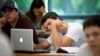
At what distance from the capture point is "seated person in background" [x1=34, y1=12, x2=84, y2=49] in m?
2.99

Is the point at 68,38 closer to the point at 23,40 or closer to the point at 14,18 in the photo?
the point at 23,40

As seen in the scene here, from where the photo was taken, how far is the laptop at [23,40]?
2.60 m

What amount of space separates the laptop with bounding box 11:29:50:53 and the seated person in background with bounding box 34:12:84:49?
344mm

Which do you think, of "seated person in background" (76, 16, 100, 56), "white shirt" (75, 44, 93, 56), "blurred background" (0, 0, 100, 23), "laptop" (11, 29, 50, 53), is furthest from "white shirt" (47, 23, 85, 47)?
"blurred background" (0, 0, 100, 23)

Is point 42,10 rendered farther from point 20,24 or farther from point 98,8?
point 98,8

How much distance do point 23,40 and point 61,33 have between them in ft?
2.30

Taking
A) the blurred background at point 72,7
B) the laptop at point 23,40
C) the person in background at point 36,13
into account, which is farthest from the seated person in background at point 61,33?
the blurred background at point 72,7

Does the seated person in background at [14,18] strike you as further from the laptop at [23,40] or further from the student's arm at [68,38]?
the laptop at [23,40]

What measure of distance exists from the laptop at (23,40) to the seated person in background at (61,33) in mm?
344

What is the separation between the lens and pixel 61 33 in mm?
3246

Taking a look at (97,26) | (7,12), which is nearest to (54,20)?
(7,12)

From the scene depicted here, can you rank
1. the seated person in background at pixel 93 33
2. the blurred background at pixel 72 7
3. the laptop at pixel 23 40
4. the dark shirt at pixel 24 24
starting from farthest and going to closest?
the blurred background at pixel 72 7
the dark shirt at pixel 24 24
the laptop at pixel 23 40
the seated person in background at pixel 93 33

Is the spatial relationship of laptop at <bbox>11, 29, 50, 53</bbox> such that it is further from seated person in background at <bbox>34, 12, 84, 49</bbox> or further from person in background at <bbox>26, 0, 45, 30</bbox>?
person in background at <bbox>26, 0, 45, 30</bbox>

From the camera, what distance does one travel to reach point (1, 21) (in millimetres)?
3635
